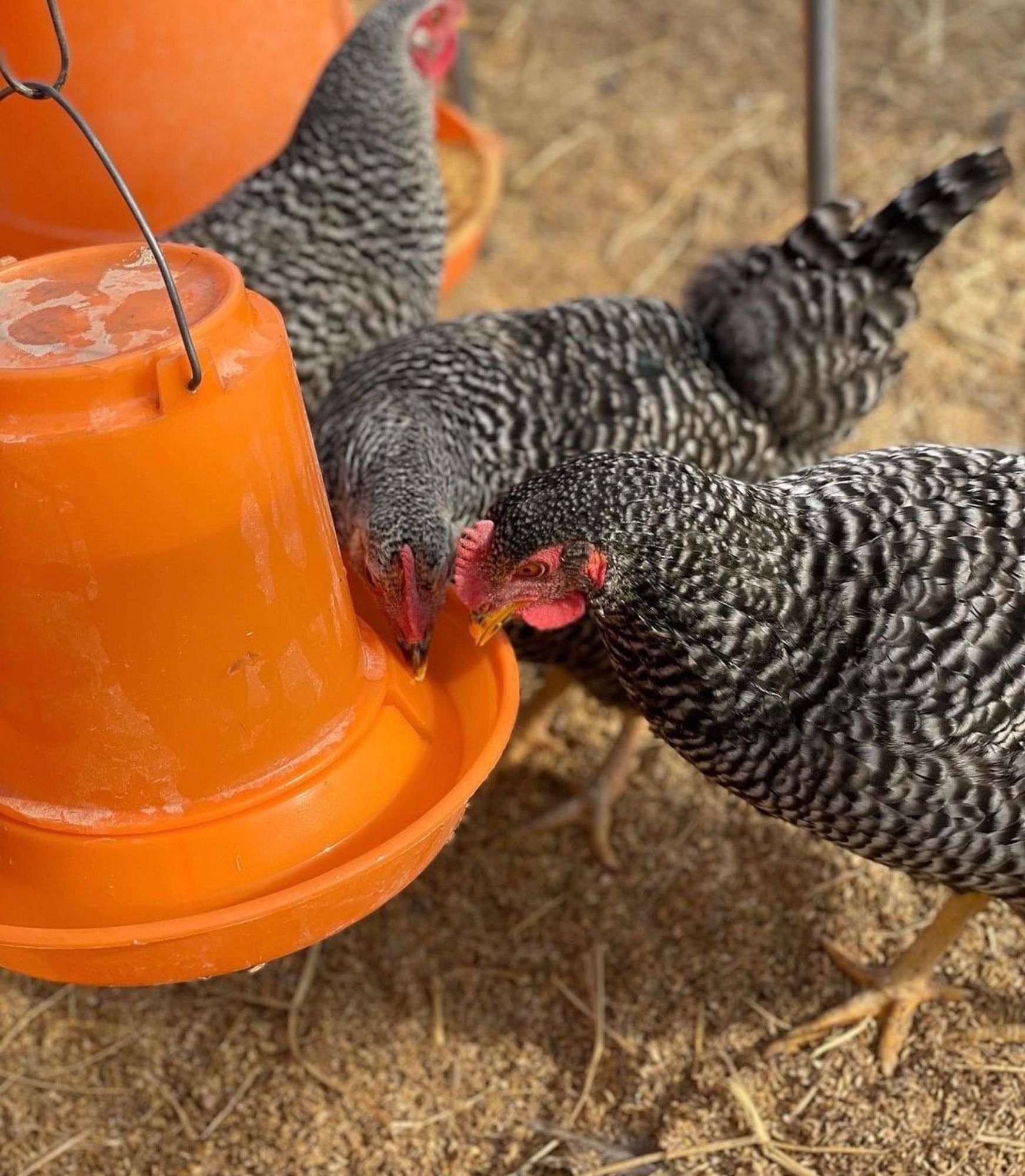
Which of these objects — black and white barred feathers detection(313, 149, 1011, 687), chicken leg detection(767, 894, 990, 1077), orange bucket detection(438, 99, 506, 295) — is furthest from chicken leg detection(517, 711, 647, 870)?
orange bucket detection(438, 99, 506, 295)

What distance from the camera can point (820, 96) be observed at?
12.2 feet

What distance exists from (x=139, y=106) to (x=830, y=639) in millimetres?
1911

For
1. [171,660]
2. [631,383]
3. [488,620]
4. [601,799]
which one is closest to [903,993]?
[601,799]

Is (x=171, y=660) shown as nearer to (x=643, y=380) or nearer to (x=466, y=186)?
(x=643, y=380)

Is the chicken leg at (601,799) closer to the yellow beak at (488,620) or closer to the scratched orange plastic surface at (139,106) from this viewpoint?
the yellow beak at (488,620)

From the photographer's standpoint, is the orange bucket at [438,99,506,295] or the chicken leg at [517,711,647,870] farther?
the orange bucket at [438,99,506,295]

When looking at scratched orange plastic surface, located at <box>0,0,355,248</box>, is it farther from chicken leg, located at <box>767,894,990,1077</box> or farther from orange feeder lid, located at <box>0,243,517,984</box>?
chicken leg, located at <box>767,894,990,1077</box>

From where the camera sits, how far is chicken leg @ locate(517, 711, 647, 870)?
290 cm

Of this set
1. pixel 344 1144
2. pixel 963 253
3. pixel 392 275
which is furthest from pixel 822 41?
pixel 344 1144

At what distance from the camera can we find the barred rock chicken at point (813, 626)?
72.0 inches

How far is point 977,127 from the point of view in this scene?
16.1ft

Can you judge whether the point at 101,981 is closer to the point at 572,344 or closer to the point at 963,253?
the point at 572,344

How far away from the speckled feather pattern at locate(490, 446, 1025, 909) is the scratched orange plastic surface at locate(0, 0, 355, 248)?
1.43m

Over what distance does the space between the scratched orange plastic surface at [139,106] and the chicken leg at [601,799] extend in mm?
1629
